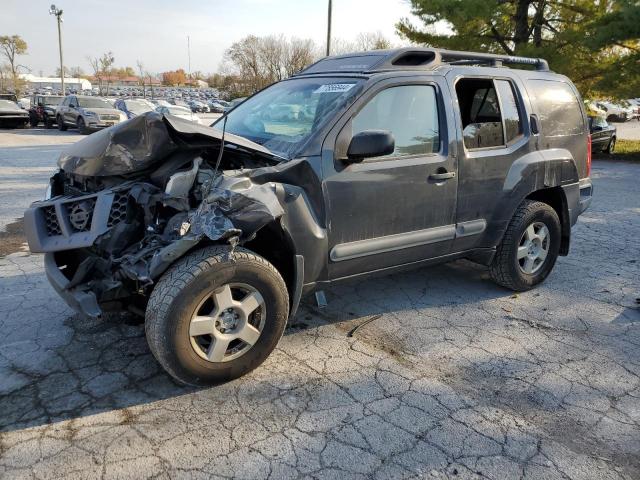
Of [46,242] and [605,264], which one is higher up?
[46,242]

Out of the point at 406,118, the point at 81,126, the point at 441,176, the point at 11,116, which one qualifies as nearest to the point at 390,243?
the point at 441,176

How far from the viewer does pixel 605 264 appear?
5.52 meters

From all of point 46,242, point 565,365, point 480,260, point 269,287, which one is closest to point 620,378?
point 565,365

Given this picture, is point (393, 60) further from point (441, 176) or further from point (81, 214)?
point (81, 214)

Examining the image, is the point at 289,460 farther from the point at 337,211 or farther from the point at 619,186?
the point at 619,186

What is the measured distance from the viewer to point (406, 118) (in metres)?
3.71

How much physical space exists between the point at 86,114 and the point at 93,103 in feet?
4.70

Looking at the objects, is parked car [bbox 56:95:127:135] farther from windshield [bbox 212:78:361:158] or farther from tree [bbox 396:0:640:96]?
windshield [bbox 212:78:361:158]

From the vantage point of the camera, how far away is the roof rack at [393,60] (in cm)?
378

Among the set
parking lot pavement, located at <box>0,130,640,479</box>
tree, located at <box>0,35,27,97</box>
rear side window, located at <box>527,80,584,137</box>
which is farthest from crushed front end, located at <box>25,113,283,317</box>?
tree, located at <box>0,35,27,97</box>

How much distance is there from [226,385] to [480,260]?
2.51 metres

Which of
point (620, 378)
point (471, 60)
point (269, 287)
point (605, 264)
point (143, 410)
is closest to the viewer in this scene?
point (143, 410)

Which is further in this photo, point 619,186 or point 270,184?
point 619,186

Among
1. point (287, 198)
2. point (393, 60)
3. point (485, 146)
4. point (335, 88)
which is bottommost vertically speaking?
point (287, 198)
